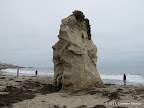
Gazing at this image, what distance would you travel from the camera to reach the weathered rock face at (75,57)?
41.2 ft

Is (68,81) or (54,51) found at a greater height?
(54,51)

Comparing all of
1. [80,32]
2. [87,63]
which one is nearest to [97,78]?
[87,63]

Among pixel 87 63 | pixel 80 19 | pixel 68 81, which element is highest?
pixel 80 19

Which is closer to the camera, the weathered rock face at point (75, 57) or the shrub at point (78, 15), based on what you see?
the weathered rock face at point (75, 57)

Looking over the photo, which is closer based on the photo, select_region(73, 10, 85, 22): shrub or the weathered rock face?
the weathered rock face

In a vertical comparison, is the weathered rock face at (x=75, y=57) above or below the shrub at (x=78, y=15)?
below

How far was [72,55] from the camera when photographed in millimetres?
13125

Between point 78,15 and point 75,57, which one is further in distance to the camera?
point 78,15

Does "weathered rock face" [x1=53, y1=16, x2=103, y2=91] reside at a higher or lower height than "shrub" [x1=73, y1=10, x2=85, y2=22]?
lower

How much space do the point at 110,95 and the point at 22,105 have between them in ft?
18.7

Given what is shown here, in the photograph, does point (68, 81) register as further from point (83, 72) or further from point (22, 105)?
point (22, 105)

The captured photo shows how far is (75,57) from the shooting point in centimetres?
1303

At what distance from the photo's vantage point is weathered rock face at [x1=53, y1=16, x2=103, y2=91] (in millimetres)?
12570

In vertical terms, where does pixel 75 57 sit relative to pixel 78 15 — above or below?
below
